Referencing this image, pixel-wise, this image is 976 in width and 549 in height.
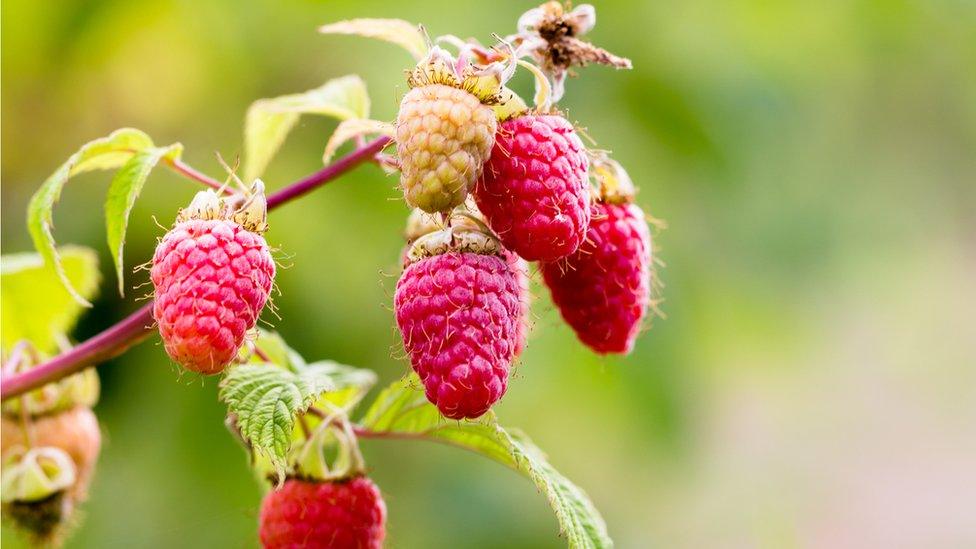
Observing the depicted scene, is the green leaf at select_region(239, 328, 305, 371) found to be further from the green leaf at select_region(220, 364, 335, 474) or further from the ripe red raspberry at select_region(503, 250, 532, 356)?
the ripe red raspberry at select_region(503, 250, 532, 356)

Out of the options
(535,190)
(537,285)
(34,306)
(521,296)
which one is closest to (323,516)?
(521,296)

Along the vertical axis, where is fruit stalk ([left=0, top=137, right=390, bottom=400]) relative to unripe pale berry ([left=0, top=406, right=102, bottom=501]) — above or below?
above

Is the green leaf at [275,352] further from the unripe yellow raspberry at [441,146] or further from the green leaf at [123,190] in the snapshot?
the unripe yellow raspberry at [441,146]

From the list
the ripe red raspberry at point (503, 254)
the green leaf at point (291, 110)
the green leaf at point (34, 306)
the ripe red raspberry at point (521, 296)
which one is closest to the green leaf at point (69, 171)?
the green leaf at point (291, 110)

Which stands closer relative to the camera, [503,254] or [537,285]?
[503,254]

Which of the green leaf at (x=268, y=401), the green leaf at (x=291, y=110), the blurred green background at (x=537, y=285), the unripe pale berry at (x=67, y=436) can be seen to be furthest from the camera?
the blurred green background at (x=537, y=285)

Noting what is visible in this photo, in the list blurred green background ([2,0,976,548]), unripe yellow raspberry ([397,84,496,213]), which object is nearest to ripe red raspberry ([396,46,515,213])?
unripe yellow raspberry ([397,84,496,213])

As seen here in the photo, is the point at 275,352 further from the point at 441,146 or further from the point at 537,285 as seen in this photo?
the point at 537,285
